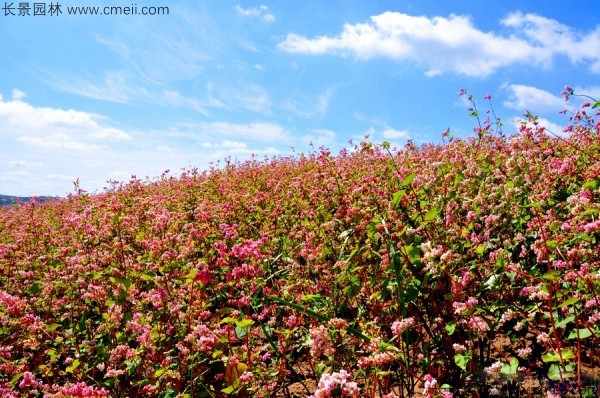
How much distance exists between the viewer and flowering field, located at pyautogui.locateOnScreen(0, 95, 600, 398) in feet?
8.51

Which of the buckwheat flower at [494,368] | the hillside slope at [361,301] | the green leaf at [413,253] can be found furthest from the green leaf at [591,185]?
the buckwheat flower at [494,368]

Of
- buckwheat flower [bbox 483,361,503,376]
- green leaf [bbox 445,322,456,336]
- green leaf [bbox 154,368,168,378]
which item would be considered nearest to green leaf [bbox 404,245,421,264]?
green leaf [bbox 445,322,456,336]

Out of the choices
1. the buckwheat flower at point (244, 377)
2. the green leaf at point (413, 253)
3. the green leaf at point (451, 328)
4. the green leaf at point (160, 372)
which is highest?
the green leaf at point (413, 253)

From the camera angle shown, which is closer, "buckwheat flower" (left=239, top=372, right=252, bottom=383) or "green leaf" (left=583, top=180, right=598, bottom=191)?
"buckwheat flower" (left=239, top=372, right=252, bottom=383)

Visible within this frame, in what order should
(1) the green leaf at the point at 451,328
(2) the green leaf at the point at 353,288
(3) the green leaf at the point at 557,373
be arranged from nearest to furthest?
(3) the green leaf at the point at 557,373 → (1) the green leaf at the point at 451,328 → (2) the green leaf at the point at 353,288

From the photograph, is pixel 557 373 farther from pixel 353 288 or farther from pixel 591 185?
pixel 591 185

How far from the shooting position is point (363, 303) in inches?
142

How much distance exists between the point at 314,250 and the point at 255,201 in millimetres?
2455

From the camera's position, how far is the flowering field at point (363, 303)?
2594 mm

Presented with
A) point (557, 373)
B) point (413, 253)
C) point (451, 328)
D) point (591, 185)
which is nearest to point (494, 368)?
point (557, 373)

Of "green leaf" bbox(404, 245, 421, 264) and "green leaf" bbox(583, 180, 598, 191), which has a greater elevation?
"green leaf" bbox(583, 180, 598, 191)

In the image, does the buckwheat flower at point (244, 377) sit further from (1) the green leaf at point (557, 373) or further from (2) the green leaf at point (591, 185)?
(2) the green leaf at point (591, 185)

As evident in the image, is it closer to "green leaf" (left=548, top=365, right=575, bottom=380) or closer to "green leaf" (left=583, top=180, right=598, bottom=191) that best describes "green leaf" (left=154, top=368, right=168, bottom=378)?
"green leaf" (left=548, top=365, right=575, bottom=380)

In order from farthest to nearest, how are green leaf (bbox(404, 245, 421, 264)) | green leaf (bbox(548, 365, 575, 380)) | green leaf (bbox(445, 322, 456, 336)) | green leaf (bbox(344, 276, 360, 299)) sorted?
green leaf (bbox(344, 276, 360, 299))
green leaf (bbox(404, 245, 421, 264))
green leaf (bbox(445, 322, 456, 336))
green leaf (bbox(548, 365, 575, 380))
